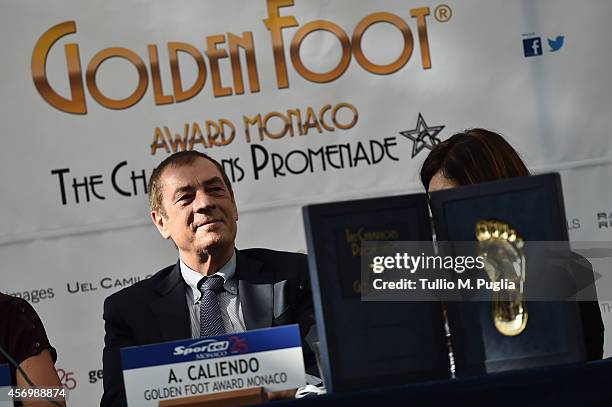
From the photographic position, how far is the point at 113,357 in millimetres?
2107

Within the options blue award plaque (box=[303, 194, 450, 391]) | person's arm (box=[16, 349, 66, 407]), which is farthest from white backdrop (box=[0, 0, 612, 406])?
blue award plaque (box=[303, 194, 450, 391])

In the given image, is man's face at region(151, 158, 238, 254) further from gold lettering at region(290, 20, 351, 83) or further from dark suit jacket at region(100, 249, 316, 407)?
gold lettering at region(290, 20, 351, 83)

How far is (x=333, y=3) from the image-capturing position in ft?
10.7

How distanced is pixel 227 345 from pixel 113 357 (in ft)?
2.56

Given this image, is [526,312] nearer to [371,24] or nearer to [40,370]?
[40,370]

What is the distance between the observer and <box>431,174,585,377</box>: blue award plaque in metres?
1.29

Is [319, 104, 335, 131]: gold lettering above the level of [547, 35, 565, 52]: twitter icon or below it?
below

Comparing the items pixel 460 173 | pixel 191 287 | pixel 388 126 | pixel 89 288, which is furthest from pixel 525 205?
pixel 89 288

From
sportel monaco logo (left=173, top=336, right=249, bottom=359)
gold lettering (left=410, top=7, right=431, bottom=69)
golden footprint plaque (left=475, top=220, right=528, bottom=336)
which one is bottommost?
sportel monaco logo (left=173, top=336, right=249, bottom=359)

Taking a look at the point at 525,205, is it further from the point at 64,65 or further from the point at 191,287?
the point at 64,65

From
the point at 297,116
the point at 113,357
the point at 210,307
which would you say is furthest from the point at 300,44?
the point at 113,357

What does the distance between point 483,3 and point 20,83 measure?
172cm

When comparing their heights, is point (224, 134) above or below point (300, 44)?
below

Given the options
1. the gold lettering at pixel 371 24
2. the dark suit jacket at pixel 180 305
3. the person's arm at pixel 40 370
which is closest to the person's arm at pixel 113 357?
the dark suit jacket at pixel 180 305
